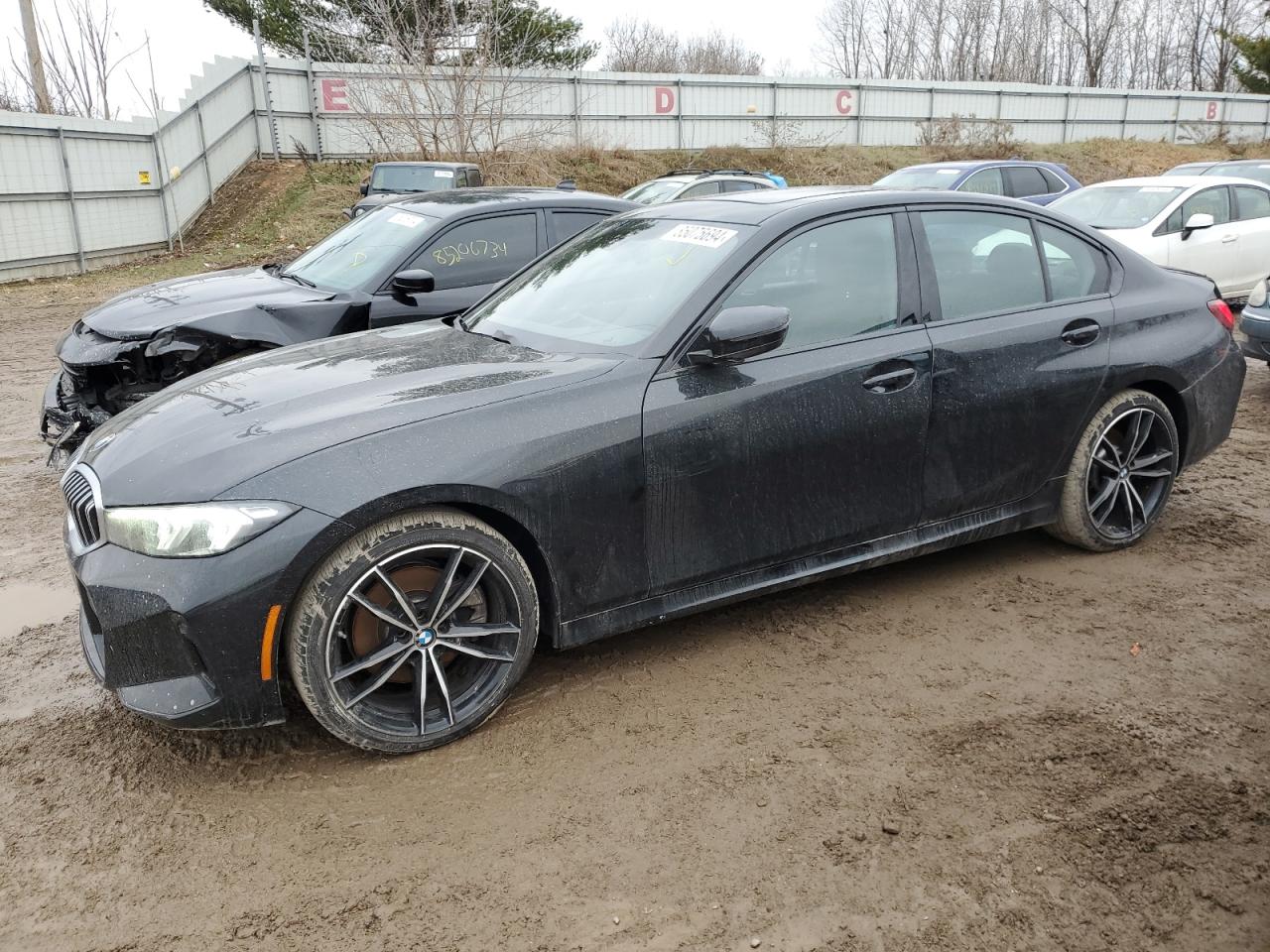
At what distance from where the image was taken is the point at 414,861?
2684mm

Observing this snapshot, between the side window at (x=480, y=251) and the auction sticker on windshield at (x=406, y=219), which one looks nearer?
the side window at (x=480, y=251)

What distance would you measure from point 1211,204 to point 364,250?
9.34 m

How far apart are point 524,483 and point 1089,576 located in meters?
2.75

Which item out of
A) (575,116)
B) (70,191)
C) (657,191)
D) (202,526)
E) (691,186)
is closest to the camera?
(202,526)

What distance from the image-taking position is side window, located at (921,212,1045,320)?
4.09 meters

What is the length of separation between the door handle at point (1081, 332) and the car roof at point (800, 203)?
56cm

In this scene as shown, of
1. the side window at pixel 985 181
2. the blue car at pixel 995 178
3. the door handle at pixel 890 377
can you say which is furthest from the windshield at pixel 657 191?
the door handle at pixel 890 377

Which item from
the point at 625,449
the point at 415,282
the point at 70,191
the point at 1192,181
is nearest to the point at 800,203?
the point at 625,449

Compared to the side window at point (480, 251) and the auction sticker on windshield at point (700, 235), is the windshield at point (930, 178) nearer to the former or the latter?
the side window at point (480, 251)

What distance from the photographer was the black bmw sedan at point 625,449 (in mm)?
2910

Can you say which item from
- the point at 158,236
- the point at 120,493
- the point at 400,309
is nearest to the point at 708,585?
the point at 120,493

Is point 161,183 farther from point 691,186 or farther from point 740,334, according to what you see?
point 740,334

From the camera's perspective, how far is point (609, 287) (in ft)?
13.1

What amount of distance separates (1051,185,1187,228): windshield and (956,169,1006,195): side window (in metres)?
1.55
